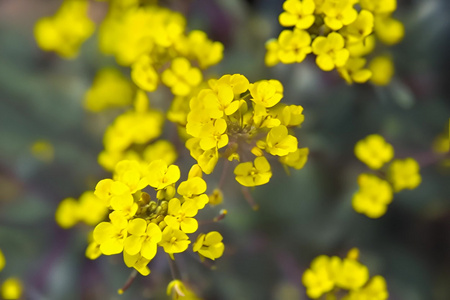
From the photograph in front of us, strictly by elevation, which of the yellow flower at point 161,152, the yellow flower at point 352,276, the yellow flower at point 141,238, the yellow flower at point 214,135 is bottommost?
the yellow flower at point 141,238

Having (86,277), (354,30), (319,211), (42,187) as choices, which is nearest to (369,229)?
(319,211)

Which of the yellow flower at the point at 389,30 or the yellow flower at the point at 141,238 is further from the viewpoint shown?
the yellow flower at the point at 389,30

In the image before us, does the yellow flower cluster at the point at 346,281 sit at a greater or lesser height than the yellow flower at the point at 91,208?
greater

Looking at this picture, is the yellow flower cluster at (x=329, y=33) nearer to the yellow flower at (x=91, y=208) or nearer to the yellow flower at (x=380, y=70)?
the yellow flower at (x=380, y=70)

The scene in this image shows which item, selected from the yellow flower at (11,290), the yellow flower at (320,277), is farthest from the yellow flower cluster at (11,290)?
the yellow flower at (320,277)

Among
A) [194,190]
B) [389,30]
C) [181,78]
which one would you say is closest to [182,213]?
[194,190]

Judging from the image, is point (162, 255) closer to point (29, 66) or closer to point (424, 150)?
point (424, 150)

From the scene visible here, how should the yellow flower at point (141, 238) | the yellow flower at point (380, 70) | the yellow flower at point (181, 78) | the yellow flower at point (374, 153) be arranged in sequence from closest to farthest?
the yellow flower at point (141, 238)
the yellow flower at point (181, 78)
the yellow flower at point (374, 153)
the yellow flower at point (380, 70)

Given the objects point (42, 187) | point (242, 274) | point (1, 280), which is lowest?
point (1, 280)
